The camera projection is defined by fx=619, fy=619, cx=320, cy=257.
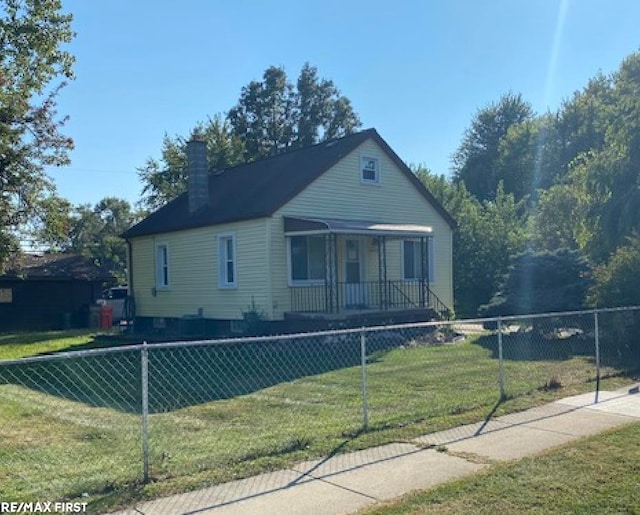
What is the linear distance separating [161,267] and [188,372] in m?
10.9

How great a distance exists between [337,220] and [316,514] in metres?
14.7

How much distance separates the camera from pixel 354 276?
64.1 ft

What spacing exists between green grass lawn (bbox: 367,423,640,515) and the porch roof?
36.3 feet

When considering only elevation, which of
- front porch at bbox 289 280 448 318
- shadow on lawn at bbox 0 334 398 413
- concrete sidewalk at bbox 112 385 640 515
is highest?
front porch at bbox 289 280 448 318

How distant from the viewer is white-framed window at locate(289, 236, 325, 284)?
711 inches

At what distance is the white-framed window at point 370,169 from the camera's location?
787 inches

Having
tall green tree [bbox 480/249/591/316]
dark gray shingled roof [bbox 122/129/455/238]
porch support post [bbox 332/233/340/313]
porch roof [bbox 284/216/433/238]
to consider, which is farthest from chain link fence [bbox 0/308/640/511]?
dark gray shingled roof [bbox 122/129/455/238]

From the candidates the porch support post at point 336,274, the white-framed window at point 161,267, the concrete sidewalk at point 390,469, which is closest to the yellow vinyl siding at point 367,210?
the porch support post at point 336,274

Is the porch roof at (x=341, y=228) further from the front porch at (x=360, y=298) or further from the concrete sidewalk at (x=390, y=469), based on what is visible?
the concrete sidewalk at (x=390, y=469)

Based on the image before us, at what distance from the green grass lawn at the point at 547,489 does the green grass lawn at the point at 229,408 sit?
1.50 metres

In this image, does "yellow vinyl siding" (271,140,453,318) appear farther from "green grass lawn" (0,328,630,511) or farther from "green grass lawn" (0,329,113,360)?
"green grass lawn" (0,329,113,360)

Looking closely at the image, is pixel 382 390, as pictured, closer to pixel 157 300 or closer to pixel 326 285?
pixel 326 285

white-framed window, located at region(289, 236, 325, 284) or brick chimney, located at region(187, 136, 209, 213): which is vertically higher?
brick chimney, located at region(187, 136, 209, 213)

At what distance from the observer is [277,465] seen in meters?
5.75
